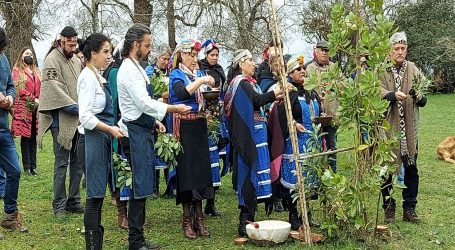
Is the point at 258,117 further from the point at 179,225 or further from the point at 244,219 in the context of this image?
the point at 179,225

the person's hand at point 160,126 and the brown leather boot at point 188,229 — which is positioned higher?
the person's hand at point 160,126

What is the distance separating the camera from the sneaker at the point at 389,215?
639cm

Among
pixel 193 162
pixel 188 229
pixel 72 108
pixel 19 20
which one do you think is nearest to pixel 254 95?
pixel 193 162

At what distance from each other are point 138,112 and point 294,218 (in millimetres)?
2177

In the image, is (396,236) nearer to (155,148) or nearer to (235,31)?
(155,148)

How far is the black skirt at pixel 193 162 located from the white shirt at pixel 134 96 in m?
0.73

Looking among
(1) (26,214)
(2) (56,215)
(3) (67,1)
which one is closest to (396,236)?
(2) (56,215)

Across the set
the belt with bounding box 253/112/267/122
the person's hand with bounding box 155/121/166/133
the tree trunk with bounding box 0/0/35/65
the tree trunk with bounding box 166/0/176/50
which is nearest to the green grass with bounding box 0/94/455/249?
the belt with bounding box 253/112/267/122

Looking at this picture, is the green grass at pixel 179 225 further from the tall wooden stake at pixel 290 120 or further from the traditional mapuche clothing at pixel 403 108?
the traditional mapuche clothing at pixel 403 108

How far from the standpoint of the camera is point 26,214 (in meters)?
7.05

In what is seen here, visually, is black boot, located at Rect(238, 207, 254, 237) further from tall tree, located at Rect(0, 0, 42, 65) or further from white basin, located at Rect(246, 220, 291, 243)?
tall tree, located at Rect(0, 0, 42, 65)

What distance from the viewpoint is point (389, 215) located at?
21.2ft

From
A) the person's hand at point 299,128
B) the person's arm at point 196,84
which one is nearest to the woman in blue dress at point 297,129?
the person's hand at point 299,128

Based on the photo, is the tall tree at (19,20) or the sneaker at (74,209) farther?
the tall tree at (19,20)
